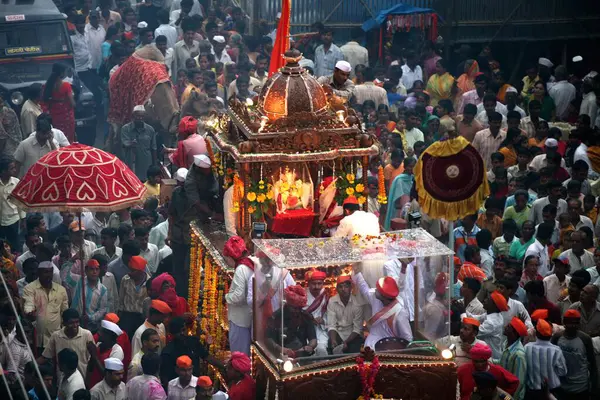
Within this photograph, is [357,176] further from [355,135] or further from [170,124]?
[170,124]

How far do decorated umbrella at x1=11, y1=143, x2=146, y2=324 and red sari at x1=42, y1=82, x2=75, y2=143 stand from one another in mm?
6895

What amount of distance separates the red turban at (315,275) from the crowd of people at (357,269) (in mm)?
32

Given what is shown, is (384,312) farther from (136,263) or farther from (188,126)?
(188,126)

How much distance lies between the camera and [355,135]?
15750 mm

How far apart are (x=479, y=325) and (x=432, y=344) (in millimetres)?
836

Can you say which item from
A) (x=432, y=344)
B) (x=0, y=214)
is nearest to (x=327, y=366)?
(x=432, y=344)

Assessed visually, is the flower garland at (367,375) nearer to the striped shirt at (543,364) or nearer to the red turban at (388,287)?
the red turban at (388,287)

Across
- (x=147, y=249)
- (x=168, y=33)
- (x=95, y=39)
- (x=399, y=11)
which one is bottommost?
(x=147, y=249)

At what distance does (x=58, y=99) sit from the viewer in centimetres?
2269

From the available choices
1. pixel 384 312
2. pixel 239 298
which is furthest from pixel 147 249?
pixel 384 312

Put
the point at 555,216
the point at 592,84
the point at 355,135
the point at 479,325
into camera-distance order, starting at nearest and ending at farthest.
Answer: the point at 479,325 < the point at 355,135 < the point at 555,216 < the point at 592,84

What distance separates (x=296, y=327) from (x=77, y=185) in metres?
3.19

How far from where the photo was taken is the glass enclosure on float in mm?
13852

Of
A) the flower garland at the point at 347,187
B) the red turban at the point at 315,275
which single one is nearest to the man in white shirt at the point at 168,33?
the flower garland at the point at 347,187
